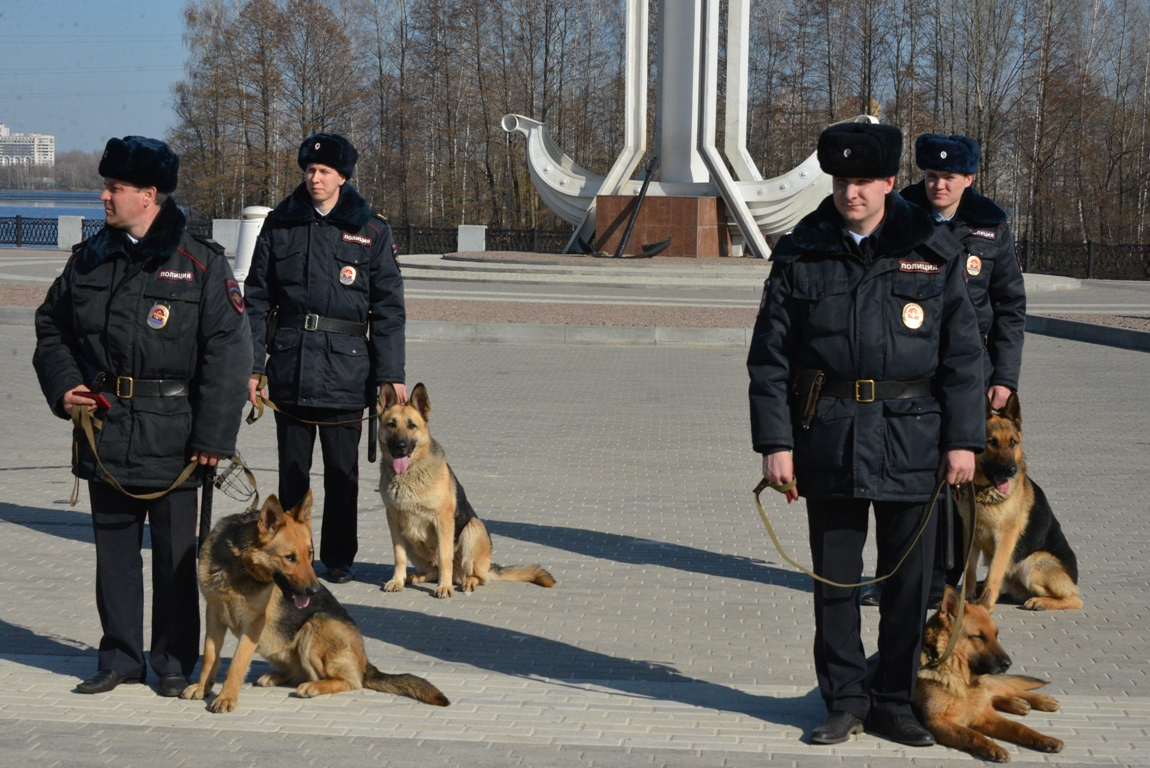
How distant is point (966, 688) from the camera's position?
13.5 ft

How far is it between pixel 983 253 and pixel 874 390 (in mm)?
1725

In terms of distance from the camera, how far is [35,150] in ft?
238

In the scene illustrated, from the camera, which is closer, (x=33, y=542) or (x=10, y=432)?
(x=33, y=542)

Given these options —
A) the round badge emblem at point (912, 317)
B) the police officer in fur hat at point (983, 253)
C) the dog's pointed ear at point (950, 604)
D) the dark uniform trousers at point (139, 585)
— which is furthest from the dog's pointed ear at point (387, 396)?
the dog's pointed ear at point (950, 604)

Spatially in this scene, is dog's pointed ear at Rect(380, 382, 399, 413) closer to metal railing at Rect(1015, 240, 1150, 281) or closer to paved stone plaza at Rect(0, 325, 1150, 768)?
paved stone plaza at Rect(0, 325, 1150, 768)

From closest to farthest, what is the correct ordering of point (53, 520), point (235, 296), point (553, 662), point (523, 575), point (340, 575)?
point (235, 296) < point (553, 662) < point (523, 575) < point (340, 575) < point (53, 520)

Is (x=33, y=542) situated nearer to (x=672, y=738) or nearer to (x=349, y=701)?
(x=349, y=701)

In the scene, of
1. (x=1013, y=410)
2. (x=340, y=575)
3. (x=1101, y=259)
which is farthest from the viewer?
(x=1101, y=259)

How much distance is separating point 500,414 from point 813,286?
775 centimetres

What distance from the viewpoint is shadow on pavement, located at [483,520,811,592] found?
6441 millimetres

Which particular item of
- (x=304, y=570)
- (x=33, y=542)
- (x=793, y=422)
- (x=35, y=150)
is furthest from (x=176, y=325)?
(x=35, y=150)

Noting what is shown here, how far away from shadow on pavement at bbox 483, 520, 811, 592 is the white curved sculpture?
85.2 feet

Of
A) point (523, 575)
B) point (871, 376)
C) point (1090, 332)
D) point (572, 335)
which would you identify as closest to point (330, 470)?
point (523, 575)

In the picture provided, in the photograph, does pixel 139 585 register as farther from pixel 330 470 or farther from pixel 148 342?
pixel 330 470
